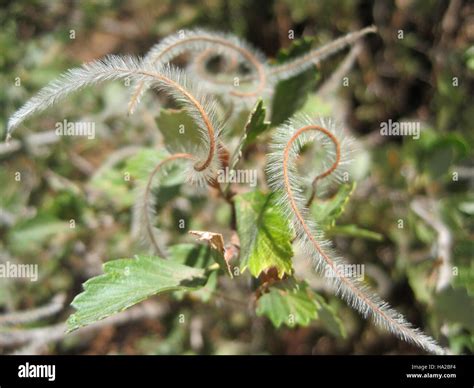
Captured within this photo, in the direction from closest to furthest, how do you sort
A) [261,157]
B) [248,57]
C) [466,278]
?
[248,57] → [466,278] → [261,157]

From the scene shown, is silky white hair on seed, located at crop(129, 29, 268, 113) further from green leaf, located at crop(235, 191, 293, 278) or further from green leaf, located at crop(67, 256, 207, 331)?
green leaf, located at crop(67, 256, 207, 331)

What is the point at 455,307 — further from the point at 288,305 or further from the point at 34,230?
the point at 34,230

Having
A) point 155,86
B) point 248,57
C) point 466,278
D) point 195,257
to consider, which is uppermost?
point 248,57

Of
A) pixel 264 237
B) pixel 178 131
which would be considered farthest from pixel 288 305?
pixel 178 131

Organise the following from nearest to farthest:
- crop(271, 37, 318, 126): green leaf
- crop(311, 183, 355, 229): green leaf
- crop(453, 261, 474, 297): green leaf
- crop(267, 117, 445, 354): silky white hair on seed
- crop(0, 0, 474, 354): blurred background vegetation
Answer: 1. crop(267, 117, 445, 354): silky white hair on seed
2. crop(311, 183, 355, 229): green leaf
3. crop(271, 37, 318, 126): green leaf
4. crop(453, 261, 474, 297): green leaf
5. crop(0, 0, 474, 354): blurred background vegetation

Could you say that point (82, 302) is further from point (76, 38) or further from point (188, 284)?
point (76, 38)

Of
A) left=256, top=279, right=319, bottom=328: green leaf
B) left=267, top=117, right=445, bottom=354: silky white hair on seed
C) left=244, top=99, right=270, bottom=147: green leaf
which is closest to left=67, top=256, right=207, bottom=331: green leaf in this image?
left=256, top=279, right=319, bottom=328: green leaf

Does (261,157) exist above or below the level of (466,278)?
above

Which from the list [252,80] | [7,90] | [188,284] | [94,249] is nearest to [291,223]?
[188,284]
